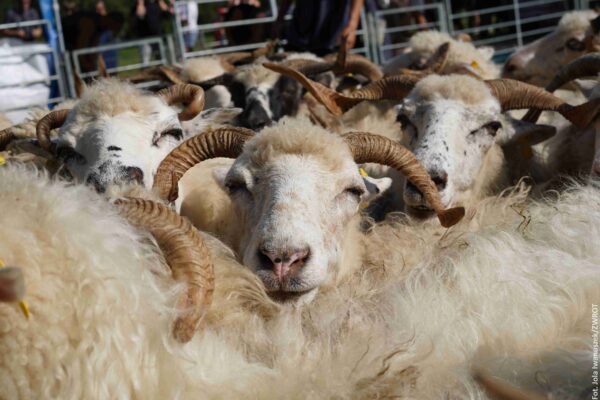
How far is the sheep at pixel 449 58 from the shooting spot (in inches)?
274

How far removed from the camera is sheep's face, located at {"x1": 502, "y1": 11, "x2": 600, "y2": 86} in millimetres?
7825

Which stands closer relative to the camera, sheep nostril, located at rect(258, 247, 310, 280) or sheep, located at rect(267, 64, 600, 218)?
sheep nostril, located at rect(258, 247, 310, 280)

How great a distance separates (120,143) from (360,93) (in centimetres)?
198

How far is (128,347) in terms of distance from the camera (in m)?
2.24

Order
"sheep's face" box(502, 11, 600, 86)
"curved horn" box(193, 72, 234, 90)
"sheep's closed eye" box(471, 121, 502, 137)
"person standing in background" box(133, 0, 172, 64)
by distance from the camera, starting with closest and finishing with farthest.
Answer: "sheep's closed eye" box(471, 121, 502, 137), "curved horn" box(193, 72, 234, 90), "sheep's face" box(502, 11, 600, 86), "person standing in background" box(133, 0, 172, 64)

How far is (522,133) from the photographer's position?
5.30 meters

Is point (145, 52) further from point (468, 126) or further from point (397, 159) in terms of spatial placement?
point (397, 159)

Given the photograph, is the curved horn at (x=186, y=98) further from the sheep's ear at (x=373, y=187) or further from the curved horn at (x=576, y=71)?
the curved horn at (x=576, y=71)

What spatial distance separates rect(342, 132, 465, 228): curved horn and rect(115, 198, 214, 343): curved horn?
1.48 m

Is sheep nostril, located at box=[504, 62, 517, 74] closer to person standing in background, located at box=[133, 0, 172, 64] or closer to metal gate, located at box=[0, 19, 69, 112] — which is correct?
metal gate, located at box=[0, 19, 69, 112]

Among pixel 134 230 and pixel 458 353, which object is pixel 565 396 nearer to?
pixel 458 353

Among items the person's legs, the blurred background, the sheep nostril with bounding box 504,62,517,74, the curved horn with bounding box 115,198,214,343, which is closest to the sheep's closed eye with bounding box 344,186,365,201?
the curved horn with bounding box 115,198,214,343

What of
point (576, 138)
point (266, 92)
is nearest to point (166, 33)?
point (266, 92)

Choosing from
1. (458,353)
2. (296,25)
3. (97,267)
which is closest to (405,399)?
(458,353)
